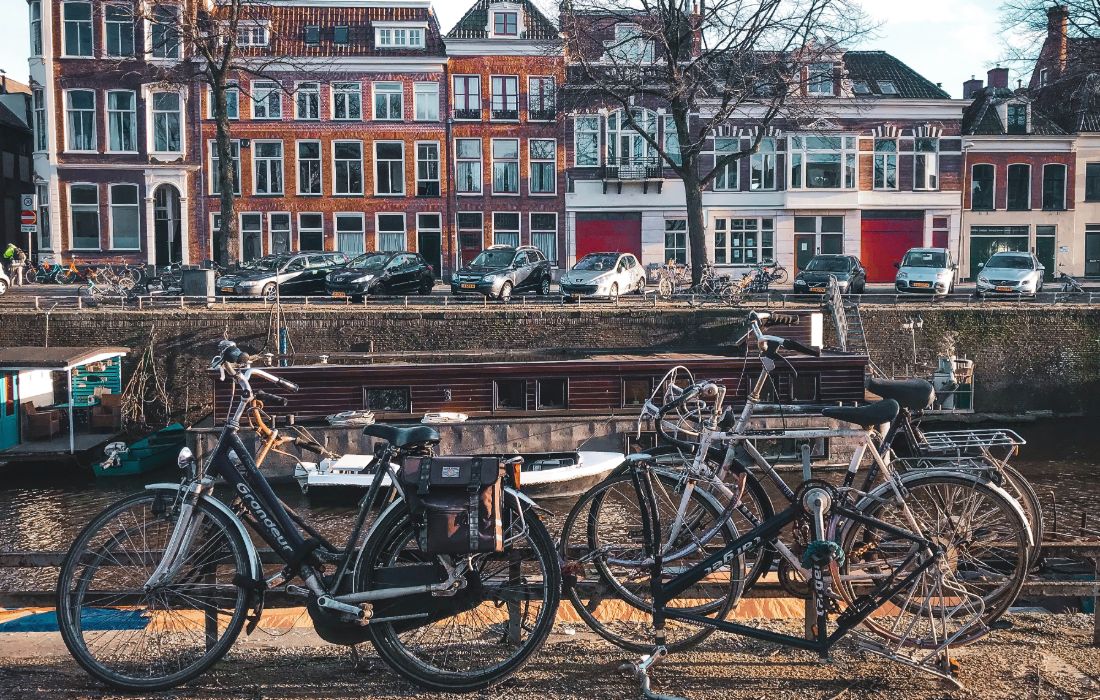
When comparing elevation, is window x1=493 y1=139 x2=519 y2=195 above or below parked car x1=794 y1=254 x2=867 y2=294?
above

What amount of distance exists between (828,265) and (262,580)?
27523 mm

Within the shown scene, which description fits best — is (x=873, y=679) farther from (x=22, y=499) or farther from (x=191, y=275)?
(x=191, y=275)

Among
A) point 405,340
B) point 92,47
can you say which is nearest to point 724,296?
point 405,340

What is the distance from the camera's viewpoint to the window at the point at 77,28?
3672 cm

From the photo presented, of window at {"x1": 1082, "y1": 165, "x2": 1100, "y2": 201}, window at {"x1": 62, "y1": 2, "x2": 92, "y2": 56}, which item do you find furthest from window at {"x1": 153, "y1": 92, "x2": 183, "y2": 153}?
window at {"x1": 1082, "y1": 165, "x2": 1100, "y2": 201}

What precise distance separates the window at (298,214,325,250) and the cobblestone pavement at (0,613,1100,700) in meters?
34.3

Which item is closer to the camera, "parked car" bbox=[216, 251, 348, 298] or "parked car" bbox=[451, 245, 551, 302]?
"parked car" bbox=[216, 251, 348, 298]

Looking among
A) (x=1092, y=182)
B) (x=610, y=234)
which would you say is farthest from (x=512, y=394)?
(x=1092, y=182)

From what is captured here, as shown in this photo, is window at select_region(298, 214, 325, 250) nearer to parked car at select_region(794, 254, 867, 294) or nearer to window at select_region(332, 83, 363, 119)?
window at select_region(332, 83, 363, 119)

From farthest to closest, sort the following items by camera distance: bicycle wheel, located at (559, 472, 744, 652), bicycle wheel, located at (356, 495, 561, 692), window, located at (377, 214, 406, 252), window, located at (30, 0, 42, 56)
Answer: window, located at (377, 214, 406, 252)
window, located at (30, 0, 42, 56)
bicycle wheel, located at (559, 472, 744, 652)
bicycle wheel, located at (356, 495, 561, 692)

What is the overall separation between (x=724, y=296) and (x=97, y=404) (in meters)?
15.4

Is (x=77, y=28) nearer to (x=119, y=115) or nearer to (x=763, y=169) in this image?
(x=119, y=115)

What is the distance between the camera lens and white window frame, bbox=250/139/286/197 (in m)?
38.1

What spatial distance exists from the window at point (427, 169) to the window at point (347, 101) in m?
2.54
